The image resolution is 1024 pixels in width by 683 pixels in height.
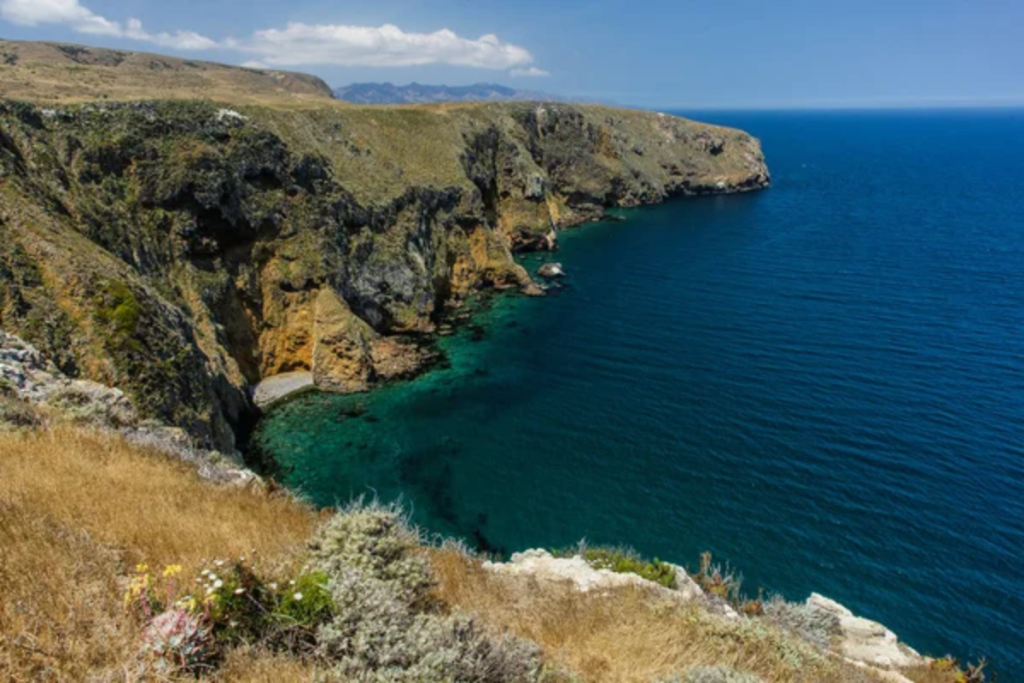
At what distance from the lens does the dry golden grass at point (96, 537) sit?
5.12 m

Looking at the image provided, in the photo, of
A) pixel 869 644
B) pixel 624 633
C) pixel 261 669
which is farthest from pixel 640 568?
pixel 261 669

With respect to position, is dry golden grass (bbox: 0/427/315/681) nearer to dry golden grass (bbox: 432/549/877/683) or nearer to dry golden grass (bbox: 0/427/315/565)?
dry golden grass (bbox: 0/427/315/565)

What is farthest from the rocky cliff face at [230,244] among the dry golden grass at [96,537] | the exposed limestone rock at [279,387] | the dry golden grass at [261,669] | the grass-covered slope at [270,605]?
the dry golden grass at [261,669]

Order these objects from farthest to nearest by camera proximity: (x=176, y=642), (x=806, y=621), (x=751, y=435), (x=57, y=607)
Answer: (x=751, y=435) < (x=806, y=621) < (x=57, y=607) < (x=176, y=642)

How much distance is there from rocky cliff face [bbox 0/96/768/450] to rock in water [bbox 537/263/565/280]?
4917 mm

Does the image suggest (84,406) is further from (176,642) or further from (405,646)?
(405,646)

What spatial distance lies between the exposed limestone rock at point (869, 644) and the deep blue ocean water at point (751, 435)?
6613 millimetres

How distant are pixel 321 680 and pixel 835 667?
8784mm

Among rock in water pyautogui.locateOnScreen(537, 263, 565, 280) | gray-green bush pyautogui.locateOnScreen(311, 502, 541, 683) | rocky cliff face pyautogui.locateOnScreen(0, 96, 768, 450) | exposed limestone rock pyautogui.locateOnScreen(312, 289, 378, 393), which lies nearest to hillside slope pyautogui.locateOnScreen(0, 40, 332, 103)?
rocky cliff face pyautogui.locateOnScreen(0, 96, 768, 450)

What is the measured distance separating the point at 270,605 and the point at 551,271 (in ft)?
209

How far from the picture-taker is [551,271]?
6888cm

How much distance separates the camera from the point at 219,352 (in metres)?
36.5

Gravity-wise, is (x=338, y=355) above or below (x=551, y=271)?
below

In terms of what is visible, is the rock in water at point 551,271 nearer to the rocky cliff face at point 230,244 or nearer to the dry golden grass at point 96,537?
the rocky cliff face at point 230,244
